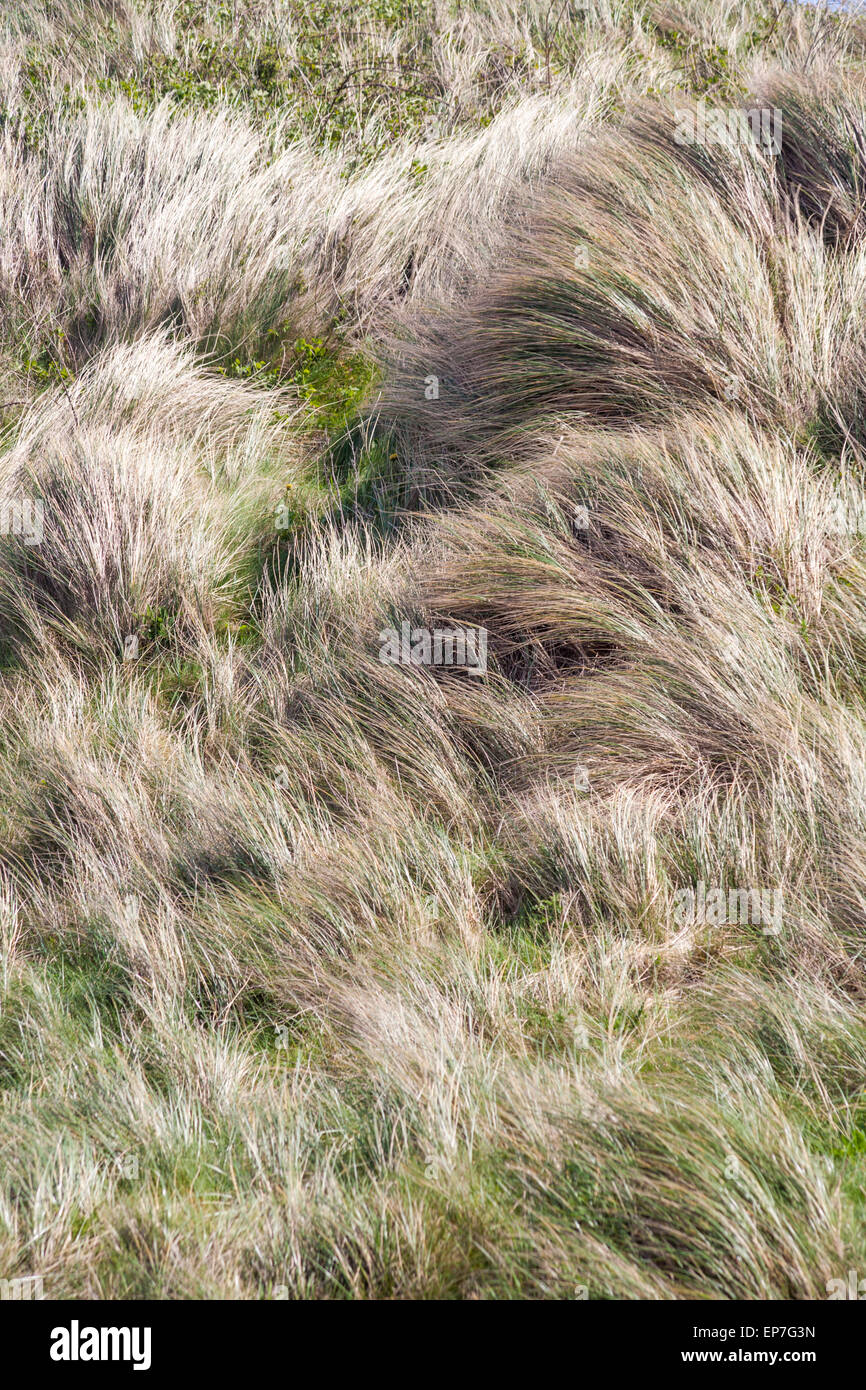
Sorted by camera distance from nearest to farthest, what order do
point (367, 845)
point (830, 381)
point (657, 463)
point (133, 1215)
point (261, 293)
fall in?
1. point (133, 1215)
2. point (367, 845)
3. point (657, 463)
4. point (830, 381)
5. point (261, 293)

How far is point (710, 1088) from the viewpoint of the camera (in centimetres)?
242

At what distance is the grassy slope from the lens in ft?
7.47

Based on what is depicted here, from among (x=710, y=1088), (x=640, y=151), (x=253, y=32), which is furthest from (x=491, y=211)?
(x=710, y=1088)

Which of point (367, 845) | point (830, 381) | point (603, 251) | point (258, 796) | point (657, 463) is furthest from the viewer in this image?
point (603, 251)

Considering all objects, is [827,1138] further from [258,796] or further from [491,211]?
[491,211]

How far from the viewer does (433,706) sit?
3.74 m

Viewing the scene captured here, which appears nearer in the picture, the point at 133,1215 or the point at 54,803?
the point at 133,1215

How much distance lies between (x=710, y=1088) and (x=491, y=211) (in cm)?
525

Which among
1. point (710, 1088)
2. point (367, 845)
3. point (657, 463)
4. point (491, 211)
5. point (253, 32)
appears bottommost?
point (710, 1088)

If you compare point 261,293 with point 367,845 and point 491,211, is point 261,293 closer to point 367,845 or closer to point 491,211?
point 491,211

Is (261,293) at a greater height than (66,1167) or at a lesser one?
greater

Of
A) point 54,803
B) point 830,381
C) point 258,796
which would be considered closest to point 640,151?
point 830,381

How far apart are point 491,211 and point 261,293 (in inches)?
54.7

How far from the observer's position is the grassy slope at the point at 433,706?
2.28 metres
